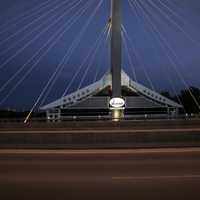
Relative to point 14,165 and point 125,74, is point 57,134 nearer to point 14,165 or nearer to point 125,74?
point 14,165

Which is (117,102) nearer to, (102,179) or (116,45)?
(116,45)

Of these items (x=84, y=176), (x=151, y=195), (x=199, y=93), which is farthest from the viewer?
(x=199, y=93)

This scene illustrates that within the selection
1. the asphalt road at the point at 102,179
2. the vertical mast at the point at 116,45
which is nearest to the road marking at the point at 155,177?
the asphalt road at the point at 102,179

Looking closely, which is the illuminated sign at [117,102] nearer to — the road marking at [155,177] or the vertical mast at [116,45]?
the vertical mast at [116,45]

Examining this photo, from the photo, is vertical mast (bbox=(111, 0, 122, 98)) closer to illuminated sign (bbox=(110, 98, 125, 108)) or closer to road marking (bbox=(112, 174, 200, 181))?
illuminated sign (bbox=(110, 98, 125, 108))

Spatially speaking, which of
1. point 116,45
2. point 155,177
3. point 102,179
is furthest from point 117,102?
point 102,179

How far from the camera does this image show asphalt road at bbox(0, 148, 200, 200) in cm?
831

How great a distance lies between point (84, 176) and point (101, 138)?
34.9 ft

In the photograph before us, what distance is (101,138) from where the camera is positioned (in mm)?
Result: 21344

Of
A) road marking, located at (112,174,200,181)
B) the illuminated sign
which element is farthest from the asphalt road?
the illuminated sign

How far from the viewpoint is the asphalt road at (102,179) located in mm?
8312

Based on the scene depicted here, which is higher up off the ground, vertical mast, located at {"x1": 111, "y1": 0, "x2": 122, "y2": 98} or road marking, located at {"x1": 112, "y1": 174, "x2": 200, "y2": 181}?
vertical mast, located at {"x1": 111, "y1": 0, "x2": 122, "y2": 98}

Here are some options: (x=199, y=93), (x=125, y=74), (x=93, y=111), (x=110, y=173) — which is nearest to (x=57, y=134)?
(x=110, y=173)

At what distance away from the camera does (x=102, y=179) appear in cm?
1023
